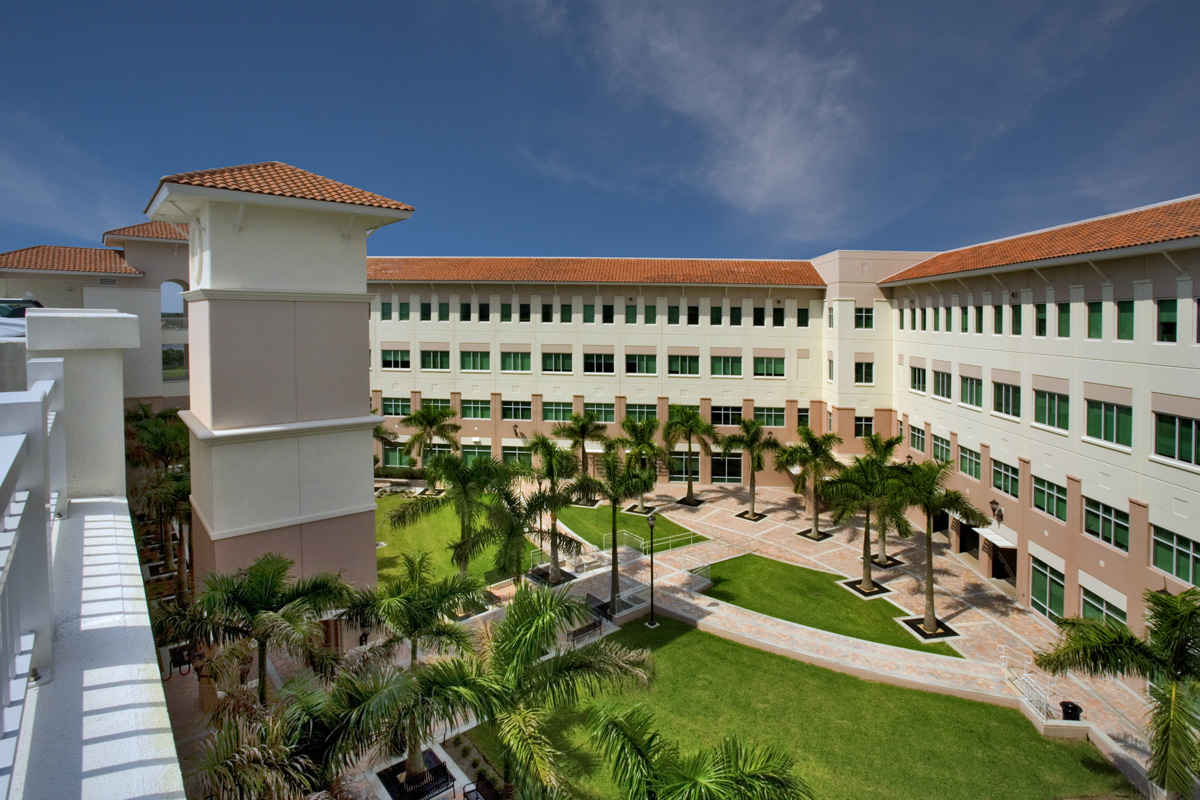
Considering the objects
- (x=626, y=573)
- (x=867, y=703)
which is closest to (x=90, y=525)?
(x=867, y=703)

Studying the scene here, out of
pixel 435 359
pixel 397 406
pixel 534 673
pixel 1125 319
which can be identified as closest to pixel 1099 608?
pixel 1125 319

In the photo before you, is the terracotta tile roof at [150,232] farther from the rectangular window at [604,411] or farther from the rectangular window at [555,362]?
the rectangular window at [604,411]

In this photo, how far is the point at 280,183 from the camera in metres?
14.4

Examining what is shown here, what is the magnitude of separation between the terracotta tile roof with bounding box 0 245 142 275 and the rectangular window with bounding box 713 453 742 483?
2956 centimetres

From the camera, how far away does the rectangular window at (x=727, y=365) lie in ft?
119

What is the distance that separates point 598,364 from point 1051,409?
72.8ft

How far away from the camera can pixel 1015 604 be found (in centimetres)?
2150

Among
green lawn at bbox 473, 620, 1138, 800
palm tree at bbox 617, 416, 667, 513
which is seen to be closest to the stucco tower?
green lawn at bbox 473, 620, 1138, 800

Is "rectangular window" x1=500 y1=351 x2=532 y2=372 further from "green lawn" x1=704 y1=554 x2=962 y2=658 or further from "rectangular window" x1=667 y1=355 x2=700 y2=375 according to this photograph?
"green lawn" x1=704 y1=554 x2=962 y2=658

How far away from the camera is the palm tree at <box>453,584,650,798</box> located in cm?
835

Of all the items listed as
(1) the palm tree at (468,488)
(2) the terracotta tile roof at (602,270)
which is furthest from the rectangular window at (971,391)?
(1) the palm tree at (468,488)

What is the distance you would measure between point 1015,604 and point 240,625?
22.7m

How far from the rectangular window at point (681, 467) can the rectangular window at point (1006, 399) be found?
51.9 feet

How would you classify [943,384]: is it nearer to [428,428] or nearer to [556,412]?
[556,412]
